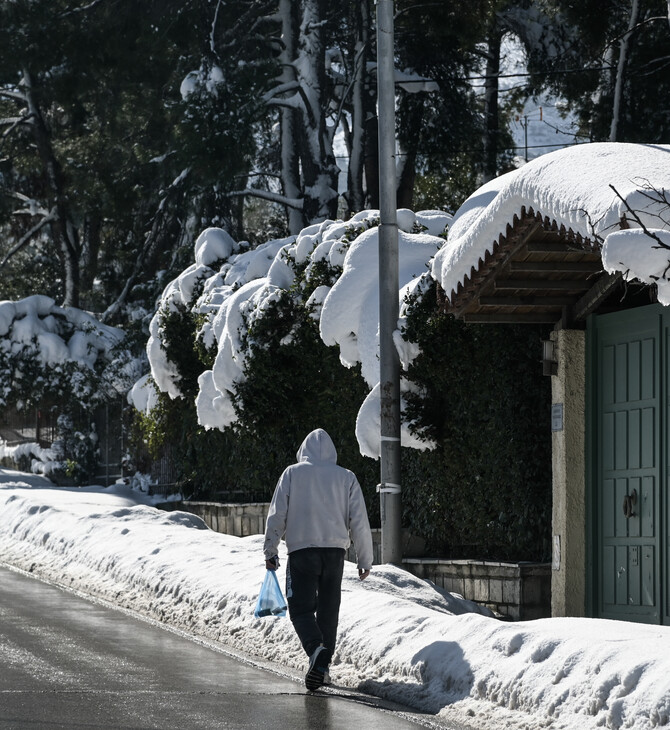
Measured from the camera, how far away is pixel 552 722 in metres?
7.27

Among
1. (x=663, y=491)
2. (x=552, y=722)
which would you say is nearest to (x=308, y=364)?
(x=663, y=491)

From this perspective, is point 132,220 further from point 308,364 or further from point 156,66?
point 308,364

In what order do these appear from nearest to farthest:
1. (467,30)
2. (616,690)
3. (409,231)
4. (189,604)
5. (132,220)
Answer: (616,690)
(189,604)
(409,231)
(467,30)
(132,220)

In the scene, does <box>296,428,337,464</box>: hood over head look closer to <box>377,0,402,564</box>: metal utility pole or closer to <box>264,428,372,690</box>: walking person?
<box>264,428,372,690</box>: walking person

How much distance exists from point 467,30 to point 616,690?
22.1 meters

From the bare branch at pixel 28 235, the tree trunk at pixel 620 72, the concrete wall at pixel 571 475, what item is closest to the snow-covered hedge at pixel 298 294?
the concrete wall at pixel 571 475

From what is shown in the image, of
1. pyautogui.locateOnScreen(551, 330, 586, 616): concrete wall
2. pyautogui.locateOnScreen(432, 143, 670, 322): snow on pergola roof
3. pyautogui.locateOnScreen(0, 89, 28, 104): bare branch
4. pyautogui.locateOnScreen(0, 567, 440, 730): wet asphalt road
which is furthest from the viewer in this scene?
pyautogui.locateOnScreen(0, 89, 28, 104): bare branch

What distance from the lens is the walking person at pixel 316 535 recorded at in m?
9.38

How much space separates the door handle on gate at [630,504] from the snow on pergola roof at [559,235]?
1668mm

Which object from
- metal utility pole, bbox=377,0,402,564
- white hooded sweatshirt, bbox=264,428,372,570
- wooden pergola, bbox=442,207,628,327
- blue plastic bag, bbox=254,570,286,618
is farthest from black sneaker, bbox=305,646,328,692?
metal utility pole, bbox=377,0,402,564

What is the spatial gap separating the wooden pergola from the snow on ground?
8.75ft

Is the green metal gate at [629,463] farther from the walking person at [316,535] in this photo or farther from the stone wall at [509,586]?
the walking person at [316,535]

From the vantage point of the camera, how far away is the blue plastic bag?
A: 980cm

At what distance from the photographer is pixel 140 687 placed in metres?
8.75
